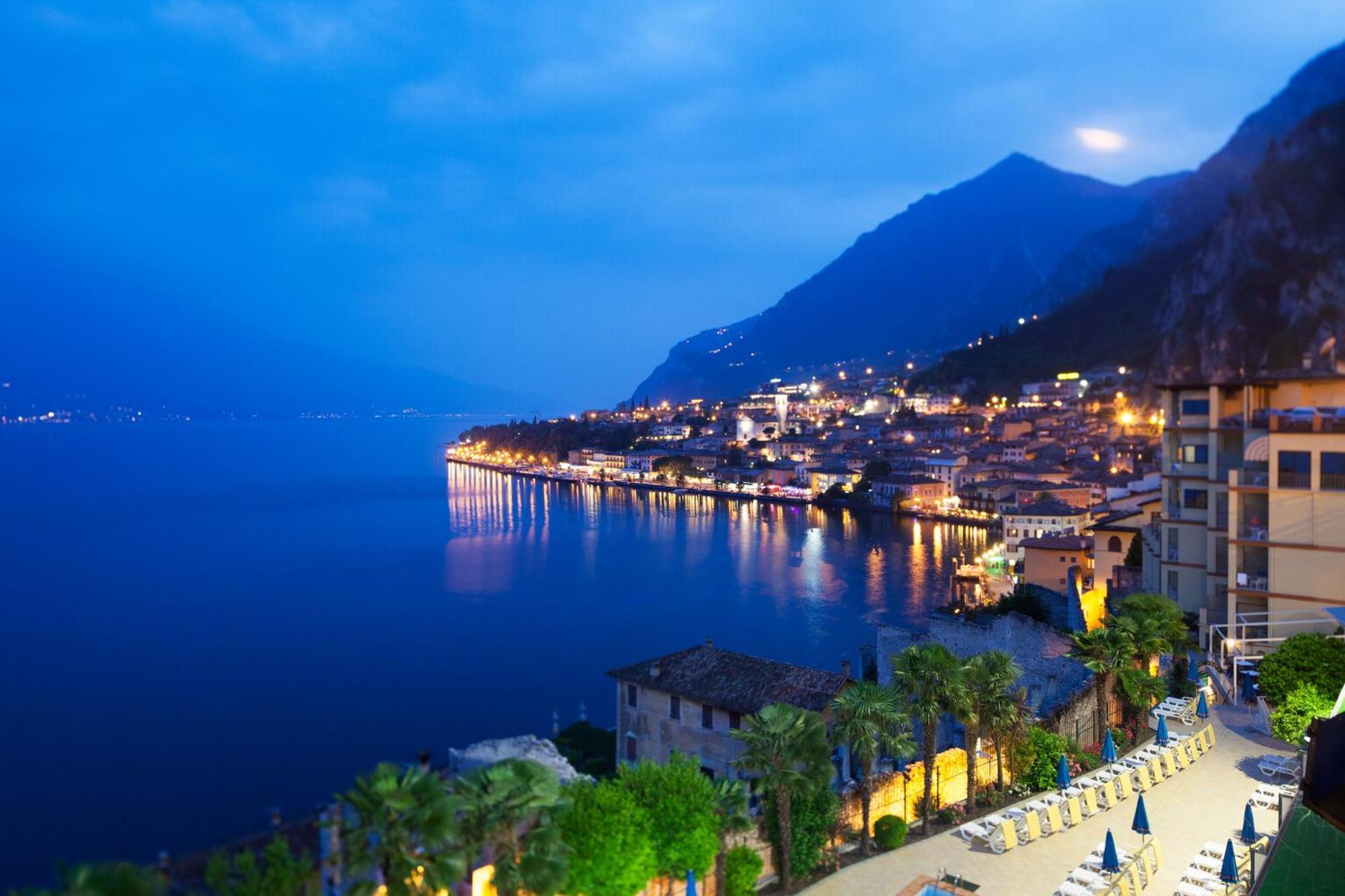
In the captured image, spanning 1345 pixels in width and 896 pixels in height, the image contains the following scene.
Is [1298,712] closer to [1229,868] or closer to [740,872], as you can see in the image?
[1229,868]

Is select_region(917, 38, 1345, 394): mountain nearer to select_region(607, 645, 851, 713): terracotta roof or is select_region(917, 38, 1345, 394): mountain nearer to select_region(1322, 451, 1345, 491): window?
select_region(1322, 451, 1345, 491): window

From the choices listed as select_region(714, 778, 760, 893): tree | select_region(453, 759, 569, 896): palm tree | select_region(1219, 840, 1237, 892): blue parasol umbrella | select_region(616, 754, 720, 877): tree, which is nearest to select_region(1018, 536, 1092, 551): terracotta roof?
select_region(1219, 840, 1237, 892): blue parasol umbrella

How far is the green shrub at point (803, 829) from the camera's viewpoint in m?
9.35

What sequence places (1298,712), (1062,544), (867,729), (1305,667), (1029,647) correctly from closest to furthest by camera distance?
(867,729) < (1298,712) < (1305,667) < (1029,647) < (1062,544)

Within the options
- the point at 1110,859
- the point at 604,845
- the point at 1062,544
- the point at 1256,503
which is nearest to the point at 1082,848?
the point at 1110,859

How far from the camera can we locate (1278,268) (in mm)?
59500

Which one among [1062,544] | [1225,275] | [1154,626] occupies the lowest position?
[1062,544]

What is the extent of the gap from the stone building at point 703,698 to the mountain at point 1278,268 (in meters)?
41.0

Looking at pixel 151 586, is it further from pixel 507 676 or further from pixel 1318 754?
pixel 1318 754

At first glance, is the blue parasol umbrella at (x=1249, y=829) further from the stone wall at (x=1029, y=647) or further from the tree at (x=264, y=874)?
the tree at (x=264, y=874)

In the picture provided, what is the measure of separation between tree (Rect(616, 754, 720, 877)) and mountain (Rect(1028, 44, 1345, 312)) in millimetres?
36822

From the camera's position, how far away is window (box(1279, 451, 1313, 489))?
632 inches

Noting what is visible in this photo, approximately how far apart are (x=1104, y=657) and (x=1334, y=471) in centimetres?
595

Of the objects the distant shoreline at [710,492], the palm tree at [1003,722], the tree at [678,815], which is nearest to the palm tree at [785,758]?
the tree at [678,815]
